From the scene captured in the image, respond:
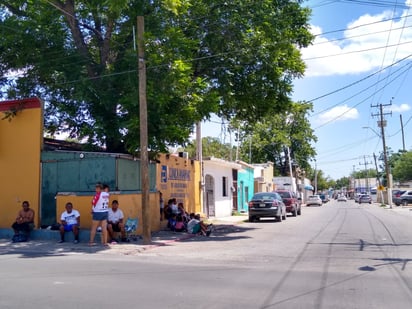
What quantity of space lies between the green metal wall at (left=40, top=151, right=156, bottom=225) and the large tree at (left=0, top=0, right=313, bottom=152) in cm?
91

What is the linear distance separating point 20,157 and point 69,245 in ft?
16.6

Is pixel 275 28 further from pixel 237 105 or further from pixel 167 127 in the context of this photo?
pixel 167 127

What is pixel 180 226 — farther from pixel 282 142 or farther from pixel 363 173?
pixel 363 173

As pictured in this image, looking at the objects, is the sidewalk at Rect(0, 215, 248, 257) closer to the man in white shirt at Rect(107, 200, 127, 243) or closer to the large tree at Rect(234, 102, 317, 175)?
the man in white shirt at Rect(107, 200, 127, 243)

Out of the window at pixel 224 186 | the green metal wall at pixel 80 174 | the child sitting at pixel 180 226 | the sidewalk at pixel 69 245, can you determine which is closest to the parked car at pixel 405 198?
the window at pixel 224 186

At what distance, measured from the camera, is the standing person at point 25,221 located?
1527cm

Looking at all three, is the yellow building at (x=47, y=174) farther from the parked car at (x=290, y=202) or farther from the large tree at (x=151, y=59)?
the parked car at (x=290, y=202)

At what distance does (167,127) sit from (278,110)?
775 cm

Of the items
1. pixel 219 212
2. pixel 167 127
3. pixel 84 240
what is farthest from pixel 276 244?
pixel 219 212

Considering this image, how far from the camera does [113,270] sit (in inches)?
379

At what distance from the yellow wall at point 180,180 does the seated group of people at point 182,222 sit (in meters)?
1.39

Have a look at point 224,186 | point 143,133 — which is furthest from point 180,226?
point 224,186

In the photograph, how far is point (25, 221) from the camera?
50.6 feet

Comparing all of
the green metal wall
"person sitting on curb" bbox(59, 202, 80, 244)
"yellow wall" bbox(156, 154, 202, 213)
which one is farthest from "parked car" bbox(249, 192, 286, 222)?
"person sitting on curb" bbox(59, 202, 80, 244)
